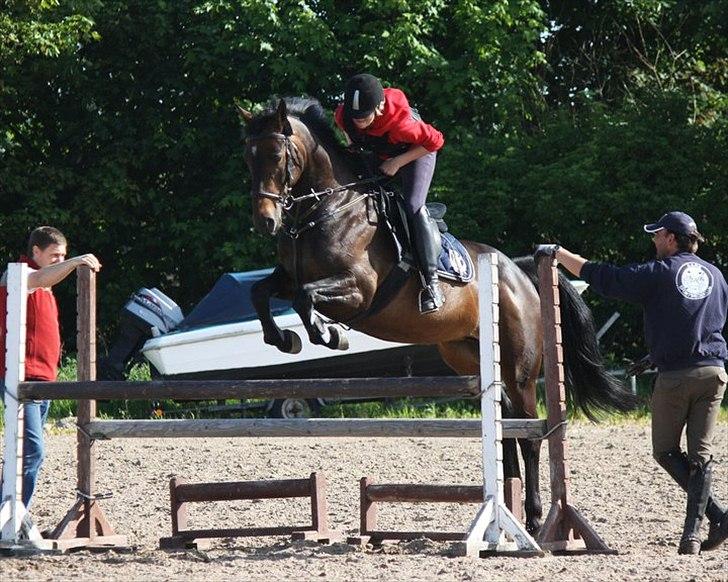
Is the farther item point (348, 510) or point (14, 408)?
point (348, 510)

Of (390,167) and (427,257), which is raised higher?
(390,167)

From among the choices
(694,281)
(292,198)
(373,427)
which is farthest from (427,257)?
(694,281)

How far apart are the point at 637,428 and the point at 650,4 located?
1012 cm

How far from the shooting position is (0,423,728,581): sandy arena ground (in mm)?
5543

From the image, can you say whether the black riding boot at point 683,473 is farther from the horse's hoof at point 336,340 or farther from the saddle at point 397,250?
the horse's hoof at point 336,340

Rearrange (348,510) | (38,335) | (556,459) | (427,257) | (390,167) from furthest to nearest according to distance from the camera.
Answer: (348,510)
(390,167)
(427,257)
(38,335)
(556,459)

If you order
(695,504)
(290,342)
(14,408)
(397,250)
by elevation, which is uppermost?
(397,250)

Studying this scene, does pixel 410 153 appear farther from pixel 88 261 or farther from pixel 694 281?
pixel 88 261

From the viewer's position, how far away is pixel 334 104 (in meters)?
20.1

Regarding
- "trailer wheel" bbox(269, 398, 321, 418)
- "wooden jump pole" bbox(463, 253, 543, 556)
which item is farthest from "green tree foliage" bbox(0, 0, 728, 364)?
"wooden jump pole" bbox(463, 253, 543, 556)

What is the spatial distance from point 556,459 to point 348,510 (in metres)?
2.24

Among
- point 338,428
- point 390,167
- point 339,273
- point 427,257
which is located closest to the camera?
point 338,428

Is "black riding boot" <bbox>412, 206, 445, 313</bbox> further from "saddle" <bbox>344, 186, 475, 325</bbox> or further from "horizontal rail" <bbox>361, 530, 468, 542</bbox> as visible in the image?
"horizontal rail" <bbox>361, 530, 468, 542</bbox>

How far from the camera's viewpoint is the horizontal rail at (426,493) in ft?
20.5
